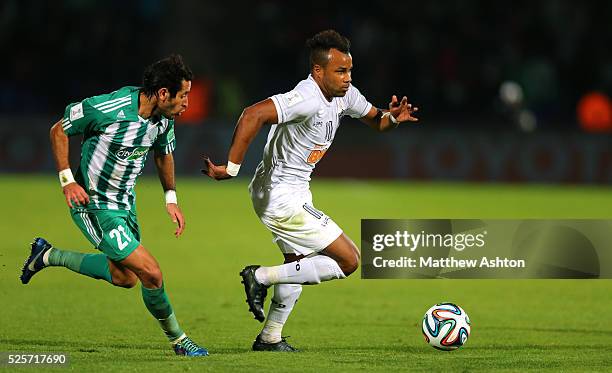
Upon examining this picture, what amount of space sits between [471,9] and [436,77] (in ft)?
6.52

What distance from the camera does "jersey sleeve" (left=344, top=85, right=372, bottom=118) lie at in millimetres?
7891

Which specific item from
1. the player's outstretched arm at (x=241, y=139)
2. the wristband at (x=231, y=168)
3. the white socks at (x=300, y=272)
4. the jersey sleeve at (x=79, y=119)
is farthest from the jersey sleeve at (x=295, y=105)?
the jersey sleeve at (x=79, y=119)

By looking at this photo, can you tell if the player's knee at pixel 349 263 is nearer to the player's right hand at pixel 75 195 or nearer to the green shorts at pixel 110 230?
the green shorts at pixel 110 230

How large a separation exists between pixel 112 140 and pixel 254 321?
2330mm

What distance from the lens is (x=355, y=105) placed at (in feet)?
26.0

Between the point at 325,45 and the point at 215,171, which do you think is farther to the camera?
the point at 325,45

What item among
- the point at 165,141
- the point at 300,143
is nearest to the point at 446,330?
the point at 300,143

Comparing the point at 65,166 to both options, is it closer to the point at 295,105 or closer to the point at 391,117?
the point at 295,105

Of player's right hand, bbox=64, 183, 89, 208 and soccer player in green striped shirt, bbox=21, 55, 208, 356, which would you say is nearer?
player's right hand, bbox=64, 183, 89, 208

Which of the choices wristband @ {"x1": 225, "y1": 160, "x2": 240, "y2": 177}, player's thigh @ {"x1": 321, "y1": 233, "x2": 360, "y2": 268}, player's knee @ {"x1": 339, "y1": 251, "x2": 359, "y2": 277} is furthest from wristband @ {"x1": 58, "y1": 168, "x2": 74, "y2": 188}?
player's knee @ {"x1": 339, "y1": 251, "x2": 359, "y2": 277}

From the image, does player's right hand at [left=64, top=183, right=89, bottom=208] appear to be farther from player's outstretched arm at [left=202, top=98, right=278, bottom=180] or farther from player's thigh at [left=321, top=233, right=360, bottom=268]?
player's thigh at [left=321, top=233, right=360, bottom=268]

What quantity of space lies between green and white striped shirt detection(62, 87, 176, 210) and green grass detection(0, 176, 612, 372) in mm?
1003

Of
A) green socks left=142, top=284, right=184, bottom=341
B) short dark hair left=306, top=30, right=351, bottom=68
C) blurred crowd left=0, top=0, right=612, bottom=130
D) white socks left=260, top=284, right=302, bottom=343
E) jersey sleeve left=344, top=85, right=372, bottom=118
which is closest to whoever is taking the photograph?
green socks left=142, top=284, right=184, bottom=341

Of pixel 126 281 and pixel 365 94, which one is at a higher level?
pixel 126 281
